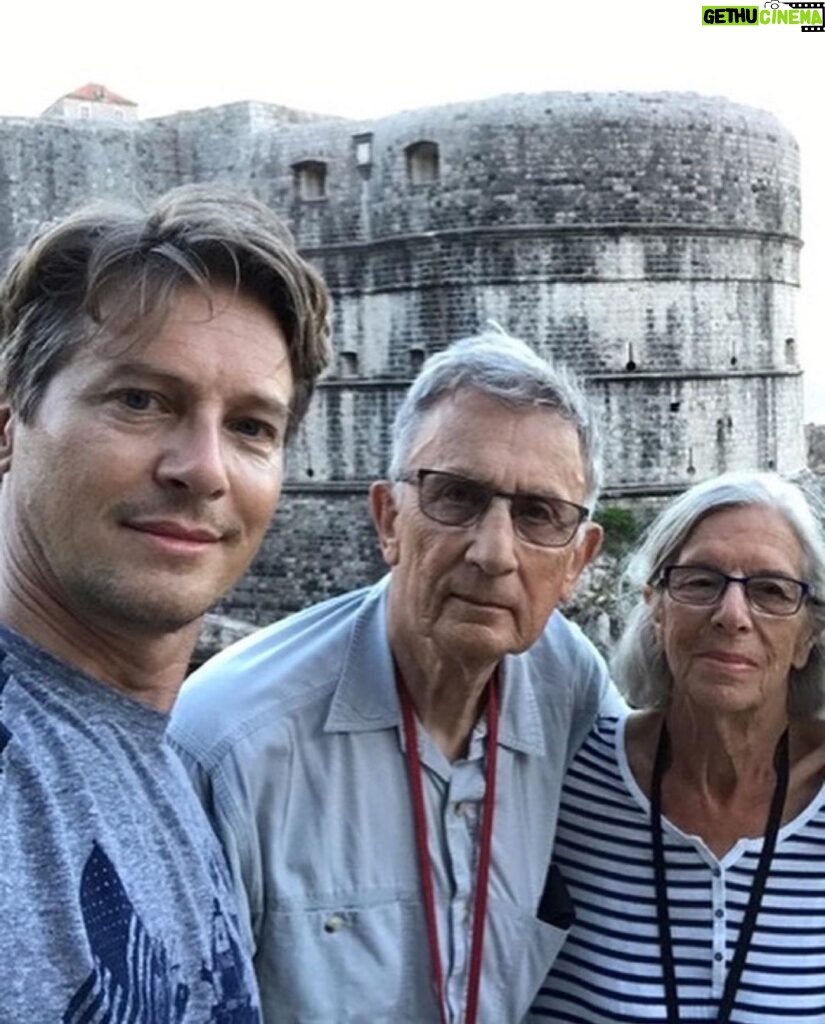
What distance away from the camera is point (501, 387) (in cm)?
183

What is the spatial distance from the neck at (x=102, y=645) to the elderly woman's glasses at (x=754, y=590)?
885mm

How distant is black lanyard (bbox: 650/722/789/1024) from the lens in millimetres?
1821

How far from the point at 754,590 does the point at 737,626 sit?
0.07 m

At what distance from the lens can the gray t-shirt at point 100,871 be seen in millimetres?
1096

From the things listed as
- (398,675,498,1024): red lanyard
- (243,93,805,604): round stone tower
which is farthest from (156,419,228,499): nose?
(243,93,805,604): round stone tower

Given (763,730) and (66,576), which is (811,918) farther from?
(66,576)

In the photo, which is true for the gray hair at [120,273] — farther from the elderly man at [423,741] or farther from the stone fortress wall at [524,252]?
the stone fortress wall at [524,252]

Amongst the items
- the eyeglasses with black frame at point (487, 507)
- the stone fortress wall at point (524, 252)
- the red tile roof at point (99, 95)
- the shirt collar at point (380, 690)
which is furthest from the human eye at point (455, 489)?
the red tile roof at point (99, 95)

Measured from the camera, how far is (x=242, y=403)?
1389 millimetres

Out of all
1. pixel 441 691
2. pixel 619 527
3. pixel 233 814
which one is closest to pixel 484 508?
pixel 441 691

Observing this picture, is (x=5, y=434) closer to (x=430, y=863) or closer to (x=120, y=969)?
(x=120, y=969)

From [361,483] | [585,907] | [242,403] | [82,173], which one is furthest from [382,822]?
[82,173]

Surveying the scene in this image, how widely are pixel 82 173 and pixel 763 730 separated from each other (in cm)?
1573

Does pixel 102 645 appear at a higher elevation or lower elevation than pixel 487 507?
lower
